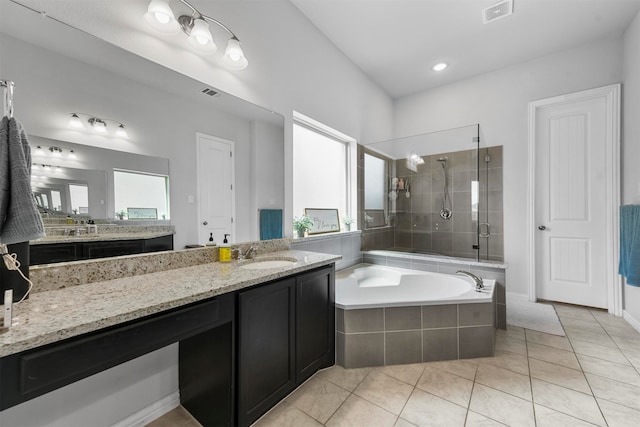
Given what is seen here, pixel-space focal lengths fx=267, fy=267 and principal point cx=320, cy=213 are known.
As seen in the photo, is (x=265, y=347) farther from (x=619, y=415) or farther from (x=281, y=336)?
(x=619, y=415)

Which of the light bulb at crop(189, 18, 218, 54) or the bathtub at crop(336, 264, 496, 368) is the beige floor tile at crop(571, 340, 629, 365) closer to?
the bathtub at crop(336, 264, 496, 368)

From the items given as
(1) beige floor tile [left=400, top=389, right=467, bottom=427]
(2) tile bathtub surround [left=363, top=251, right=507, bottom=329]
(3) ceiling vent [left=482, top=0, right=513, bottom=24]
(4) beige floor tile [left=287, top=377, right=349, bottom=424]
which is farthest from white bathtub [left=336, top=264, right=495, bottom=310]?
(3) ceiling vent [left=482, top=0, right=513, bottom=24]

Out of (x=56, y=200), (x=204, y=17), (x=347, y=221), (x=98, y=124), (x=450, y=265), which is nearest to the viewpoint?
(x=56, y=200)

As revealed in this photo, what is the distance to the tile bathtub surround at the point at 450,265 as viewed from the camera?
251 centimetres

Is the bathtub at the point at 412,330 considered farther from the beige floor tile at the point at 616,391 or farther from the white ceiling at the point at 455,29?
the white ceiling at the point at 455,29

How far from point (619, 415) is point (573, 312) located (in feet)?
5.98

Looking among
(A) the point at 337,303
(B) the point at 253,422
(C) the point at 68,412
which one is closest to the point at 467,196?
(A) the point at 337,303

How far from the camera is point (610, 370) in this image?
1829mm

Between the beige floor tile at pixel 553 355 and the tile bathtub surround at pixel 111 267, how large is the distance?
250 cm

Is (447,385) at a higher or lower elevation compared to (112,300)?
lower

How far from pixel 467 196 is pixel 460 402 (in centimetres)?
228

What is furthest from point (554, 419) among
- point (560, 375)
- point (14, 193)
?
point (14, 193)

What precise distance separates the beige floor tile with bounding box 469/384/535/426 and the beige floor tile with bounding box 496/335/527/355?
0.62m

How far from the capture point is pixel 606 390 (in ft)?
5.34
